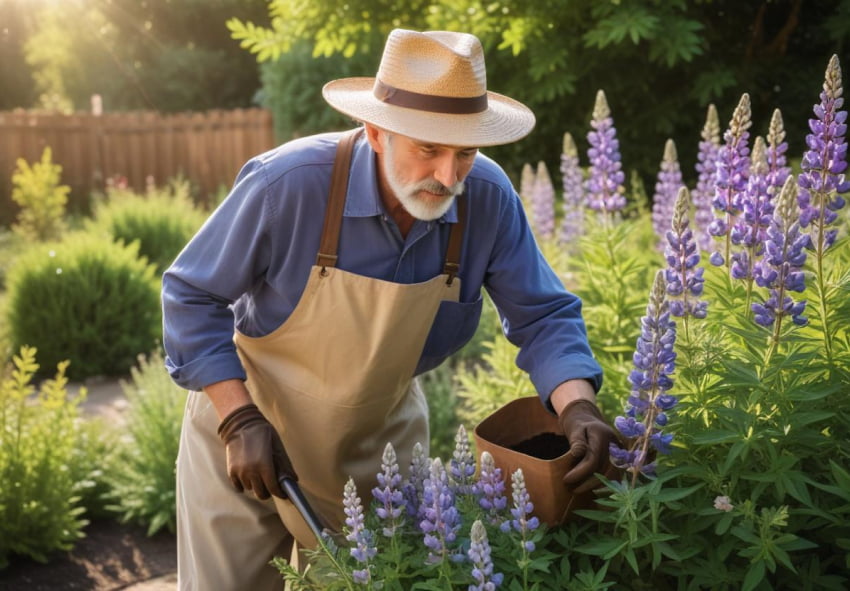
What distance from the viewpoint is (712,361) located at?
2.18 metres

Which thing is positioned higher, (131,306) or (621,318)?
(621,318)

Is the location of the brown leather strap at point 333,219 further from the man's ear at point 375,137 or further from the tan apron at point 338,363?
the man's ear at point 375,137

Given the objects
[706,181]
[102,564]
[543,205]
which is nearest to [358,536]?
[706,181]

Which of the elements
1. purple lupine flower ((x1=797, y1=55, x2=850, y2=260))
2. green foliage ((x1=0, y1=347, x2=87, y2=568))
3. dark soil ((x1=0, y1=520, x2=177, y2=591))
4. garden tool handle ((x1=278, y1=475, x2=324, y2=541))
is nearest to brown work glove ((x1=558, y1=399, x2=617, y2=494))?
garden tool handle ((x1=278, y1=475, x2=324, y2=541))

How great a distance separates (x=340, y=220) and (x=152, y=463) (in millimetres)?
2721

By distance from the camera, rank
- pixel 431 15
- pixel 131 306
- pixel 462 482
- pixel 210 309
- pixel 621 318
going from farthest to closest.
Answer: pixel 431 15, pixel 131 306, pixel 621 318, pixel 210 309, pixel 462 482

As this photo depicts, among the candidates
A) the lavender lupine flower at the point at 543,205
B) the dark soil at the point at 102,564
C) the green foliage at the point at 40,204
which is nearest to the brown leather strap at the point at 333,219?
the dark soil at the point at 102,564

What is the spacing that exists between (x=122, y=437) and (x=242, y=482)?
378cm

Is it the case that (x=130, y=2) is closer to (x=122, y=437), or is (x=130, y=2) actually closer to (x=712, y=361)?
(x=122, y=437)

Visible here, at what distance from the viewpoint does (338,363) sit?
2637mm

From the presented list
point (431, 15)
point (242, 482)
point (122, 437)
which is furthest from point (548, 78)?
point (242, 482)

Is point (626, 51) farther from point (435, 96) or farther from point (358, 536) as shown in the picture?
point (358, 536)

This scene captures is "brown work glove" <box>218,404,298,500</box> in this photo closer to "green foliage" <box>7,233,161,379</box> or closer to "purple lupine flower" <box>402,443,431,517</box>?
"purple lupine flower" <box>402,443,431,517</box>

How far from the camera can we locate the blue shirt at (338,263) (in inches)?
99.3
